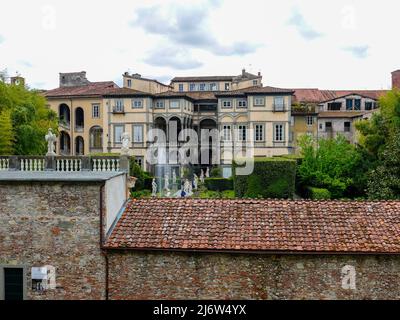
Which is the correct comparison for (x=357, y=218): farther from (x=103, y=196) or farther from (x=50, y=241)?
(x=50, y=241)

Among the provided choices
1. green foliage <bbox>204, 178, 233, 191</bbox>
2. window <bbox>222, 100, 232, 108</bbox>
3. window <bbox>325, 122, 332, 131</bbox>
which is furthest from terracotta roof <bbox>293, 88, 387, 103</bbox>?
green foliage <bbox>204, 178, 233, 191</bbox>

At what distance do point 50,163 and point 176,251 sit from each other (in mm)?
7701

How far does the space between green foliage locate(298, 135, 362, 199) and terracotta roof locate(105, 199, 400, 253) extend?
1890 centimetres

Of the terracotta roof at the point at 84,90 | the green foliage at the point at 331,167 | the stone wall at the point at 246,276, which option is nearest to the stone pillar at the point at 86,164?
the stone wall at the point at 246,276

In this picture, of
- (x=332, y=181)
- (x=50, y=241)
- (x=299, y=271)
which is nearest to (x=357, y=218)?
(x=299, y=271)

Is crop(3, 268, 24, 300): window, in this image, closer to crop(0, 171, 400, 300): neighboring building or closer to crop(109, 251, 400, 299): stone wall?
crop(0, 171, 400, 300): neighboring building

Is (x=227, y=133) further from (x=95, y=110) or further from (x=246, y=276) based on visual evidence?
(x=246, y=276)

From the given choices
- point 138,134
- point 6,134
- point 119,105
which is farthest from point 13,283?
point 119,105

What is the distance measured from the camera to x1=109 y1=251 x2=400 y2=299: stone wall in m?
11.9

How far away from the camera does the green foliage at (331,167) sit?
107ft

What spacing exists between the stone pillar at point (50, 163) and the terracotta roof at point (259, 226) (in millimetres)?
4656

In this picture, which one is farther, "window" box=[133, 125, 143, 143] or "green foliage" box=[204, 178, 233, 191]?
"window" box=[133, 125, 143, 143]

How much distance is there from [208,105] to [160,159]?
32.6ft

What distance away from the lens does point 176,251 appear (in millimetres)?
12195
